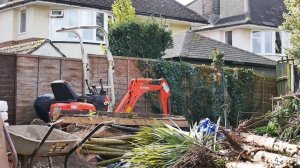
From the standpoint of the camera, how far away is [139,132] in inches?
386

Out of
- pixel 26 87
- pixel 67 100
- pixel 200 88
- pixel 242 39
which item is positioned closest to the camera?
pixel 67 100

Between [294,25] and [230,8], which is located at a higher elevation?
[230,8]

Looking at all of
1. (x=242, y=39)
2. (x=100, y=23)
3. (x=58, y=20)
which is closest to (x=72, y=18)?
(x=58, y=20)

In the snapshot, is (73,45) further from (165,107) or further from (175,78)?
(165,107)

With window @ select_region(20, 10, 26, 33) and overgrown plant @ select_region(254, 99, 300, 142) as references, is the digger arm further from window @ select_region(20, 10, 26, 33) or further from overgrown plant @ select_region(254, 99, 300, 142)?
window @ select_region(20, 10, 26, 33)

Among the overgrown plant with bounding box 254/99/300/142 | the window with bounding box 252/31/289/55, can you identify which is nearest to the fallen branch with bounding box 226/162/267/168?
the overgrown plant with bounding box 254/99/300/142

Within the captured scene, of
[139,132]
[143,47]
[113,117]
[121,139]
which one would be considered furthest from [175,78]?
[139,132]

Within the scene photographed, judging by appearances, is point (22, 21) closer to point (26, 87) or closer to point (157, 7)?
point (157, 7)

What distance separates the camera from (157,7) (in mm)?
33750

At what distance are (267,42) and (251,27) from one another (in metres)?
1.76

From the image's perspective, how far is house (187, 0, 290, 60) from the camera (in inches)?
1437

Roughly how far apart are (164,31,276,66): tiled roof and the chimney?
25.7 feet

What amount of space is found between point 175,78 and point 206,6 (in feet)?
69.4

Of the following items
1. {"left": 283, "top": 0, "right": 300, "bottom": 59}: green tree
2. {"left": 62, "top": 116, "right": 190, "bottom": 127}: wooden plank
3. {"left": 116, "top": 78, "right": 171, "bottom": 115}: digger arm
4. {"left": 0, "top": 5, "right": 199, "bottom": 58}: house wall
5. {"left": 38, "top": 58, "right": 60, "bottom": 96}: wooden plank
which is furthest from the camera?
{"left": 0, "top": 5, "right": 199, "bottom": 58}: house wall
